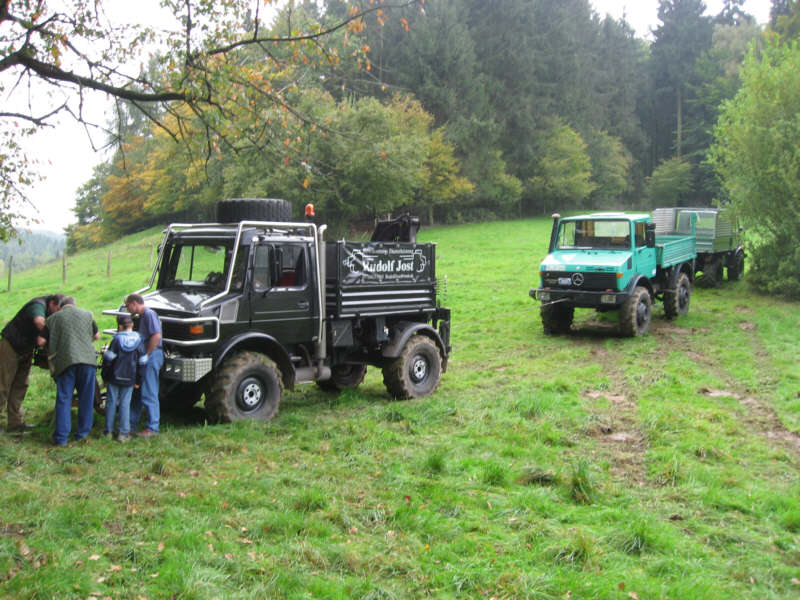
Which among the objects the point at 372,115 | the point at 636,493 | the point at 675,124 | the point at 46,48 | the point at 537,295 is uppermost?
the point at 675,124

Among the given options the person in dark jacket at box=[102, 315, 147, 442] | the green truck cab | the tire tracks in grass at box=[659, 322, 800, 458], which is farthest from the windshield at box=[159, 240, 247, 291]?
the green truck cab

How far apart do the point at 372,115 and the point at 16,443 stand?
28570 millimetres

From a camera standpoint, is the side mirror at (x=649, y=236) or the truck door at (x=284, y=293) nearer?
the truck door at (x=284, y=293)

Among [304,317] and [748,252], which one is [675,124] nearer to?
[748,252]

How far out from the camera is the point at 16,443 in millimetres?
7297

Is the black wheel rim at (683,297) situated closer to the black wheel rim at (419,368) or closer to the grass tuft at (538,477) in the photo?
the black wheel rim at (419,368)

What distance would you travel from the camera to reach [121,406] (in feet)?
24.7

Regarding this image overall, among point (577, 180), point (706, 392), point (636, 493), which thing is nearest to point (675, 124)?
point (577, 180)

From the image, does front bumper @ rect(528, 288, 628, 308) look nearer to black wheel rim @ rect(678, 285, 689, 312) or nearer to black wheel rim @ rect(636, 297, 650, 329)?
black wheel rim @ rect(636, 297, 650, 329)

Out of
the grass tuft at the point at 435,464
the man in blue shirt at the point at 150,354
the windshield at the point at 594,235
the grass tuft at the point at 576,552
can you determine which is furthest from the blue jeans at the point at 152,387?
the windshield at the point at 594,235

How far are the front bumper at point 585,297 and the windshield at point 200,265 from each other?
316 inches

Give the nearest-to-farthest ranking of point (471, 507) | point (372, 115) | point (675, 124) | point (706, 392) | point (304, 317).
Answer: point (471, 507) → point (304, 317) → point (706, 392) → point (372, 115) → point (675, 124)

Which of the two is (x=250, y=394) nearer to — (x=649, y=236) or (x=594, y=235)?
(x=594, y=235)

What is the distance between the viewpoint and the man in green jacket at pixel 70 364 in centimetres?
728
